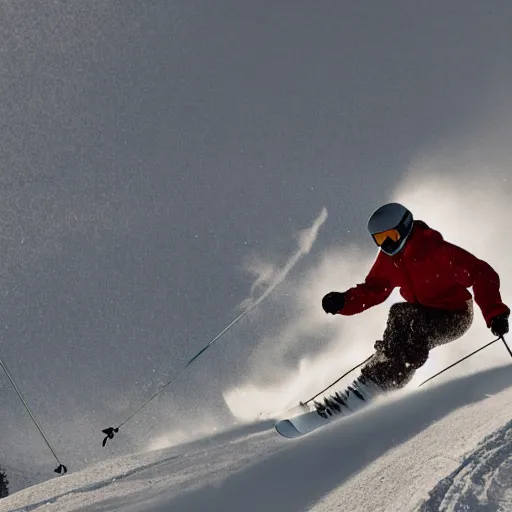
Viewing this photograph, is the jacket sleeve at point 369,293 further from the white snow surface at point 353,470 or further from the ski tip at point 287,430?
the ski tip at point 287,430

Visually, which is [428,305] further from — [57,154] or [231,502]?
[57,154]

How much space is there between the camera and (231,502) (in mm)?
2850

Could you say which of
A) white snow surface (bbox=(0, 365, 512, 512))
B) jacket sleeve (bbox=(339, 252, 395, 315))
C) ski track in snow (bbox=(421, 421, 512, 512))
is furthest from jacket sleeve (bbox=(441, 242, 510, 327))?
ski track in snow (bbox=(421, 421, 512, 512))

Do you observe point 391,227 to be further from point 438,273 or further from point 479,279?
point 479,279

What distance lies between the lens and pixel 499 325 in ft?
13.3

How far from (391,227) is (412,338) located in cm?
85

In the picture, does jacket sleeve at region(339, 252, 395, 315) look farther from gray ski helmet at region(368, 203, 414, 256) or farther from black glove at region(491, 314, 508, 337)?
black glove at region(491, 314, 508, 337)

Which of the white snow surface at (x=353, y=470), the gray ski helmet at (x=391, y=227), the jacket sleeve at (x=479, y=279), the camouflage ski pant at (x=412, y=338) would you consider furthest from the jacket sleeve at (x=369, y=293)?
the white snow surface at (x=353, y=470)

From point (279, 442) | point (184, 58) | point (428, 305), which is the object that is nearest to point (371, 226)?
point (428, 305)

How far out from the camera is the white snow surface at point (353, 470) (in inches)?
97.4

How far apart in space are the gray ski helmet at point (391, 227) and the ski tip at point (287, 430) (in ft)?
4.54

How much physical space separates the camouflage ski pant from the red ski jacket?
8cm

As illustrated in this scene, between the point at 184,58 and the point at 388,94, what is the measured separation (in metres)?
10.0

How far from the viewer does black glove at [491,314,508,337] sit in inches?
158
